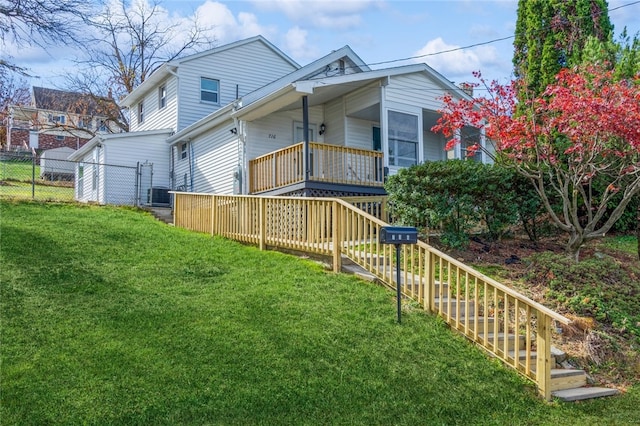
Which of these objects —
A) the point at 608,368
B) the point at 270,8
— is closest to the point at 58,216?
the point at 270,8

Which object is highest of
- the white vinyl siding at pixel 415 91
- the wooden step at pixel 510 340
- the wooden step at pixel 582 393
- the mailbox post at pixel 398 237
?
the white vinyl siding at pixel 415 91

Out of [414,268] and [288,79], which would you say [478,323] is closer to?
[414,268]

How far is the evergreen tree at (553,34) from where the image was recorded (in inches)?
607

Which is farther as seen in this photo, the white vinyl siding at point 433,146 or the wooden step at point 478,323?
the white vinyl siding at point 433,146

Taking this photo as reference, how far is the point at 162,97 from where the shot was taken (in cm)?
2123

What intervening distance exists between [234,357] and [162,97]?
1792 cm

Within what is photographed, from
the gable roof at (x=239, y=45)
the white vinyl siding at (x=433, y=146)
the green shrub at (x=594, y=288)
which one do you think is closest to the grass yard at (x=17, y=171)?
the gable roof at (x=239, y=45)

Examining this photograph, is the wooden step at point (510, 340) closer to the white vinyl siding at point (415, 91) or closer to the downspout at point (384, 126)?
the downspout at point (384, 126)

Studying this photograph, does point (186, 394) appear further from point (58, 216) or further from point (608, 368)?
point (58, 216)

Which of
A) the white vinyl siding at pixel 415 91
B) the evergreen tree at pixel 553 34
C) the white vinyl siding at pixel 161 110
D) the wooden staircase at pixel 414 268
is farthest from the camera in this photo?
the white vinyl siding at pixel 161 110

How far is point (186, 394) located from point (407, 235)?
3.40 metres

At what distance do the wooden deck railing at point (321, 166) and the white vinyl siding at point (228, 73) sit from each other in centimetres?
637

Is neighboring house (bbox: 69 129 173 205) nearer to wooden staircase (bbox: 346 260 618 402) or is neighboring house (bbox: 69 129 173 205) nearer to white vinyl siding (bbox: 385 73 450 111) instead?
white vinyl siding (bbox: 385 73 450 111)

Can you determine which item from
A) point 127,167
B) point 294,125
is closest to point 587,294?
point 294,125
